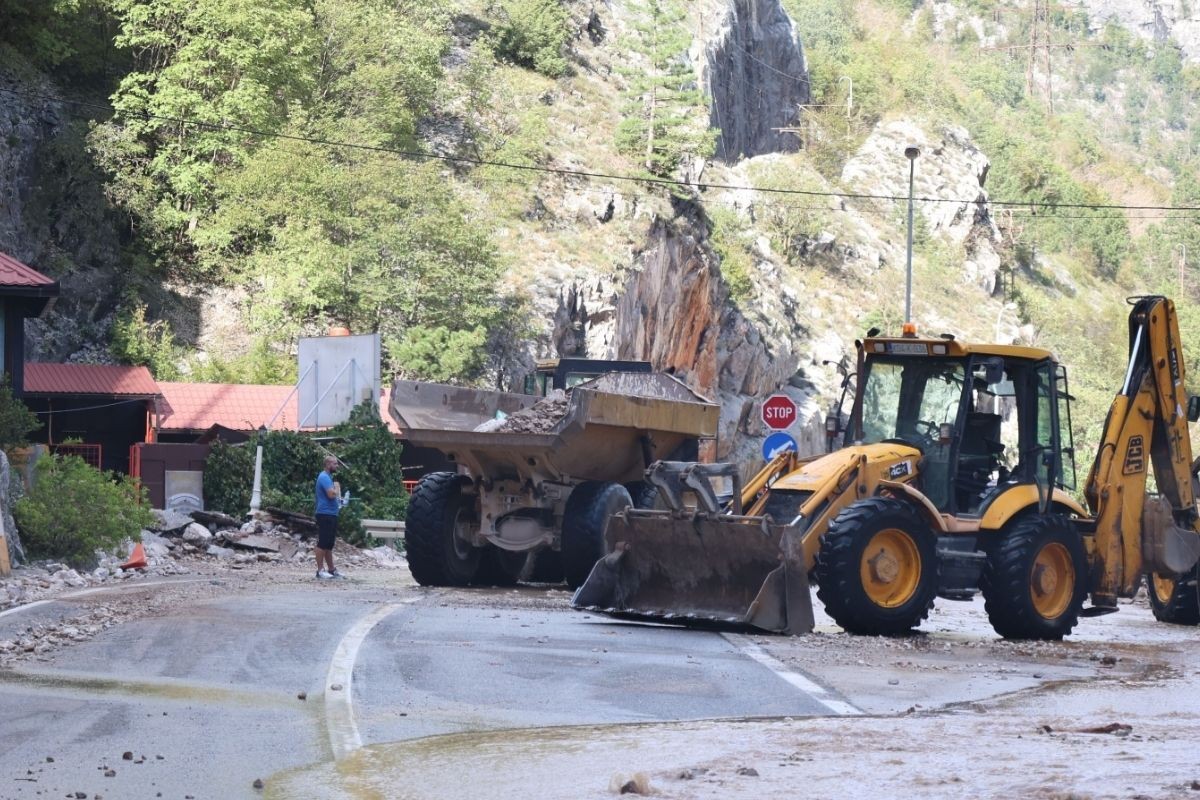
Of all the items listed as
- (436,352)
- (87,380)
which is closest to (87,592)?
(87,380)

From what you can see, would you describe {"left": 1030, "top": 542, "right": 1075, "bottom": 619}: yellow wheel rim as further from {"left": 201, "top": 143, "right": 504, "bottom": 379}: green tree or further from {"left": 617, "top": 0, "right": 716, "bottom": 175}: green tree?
{"left": 617, "top": 0, "right": 716, "bottom": 175}: green tree

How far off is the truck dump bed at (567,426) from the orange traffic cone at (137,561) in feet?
19.4

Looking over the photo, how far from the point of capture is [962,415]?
15.7 metres

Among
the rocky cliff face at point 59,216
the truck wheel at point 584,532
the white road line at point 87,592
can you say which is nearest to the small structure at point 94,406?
the rocky cliff face at point 59,216

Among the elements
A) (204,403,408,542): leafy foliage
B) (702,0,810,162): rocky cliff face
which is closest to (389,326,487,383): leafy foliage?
(204,403,408,542): leafy foliage

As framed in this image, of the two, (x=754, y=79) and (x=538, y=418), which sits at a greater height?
(x=754, y=79)

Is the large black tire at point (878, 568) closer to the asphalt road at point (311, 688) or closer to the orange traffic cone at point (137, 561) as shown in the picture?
the asphalt road at point (311, 688)

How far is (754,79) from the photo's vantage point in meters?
100

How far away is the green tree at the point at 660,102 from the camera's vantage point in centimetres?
6394

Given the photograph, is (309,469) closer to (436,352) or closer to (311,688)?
(436,352)

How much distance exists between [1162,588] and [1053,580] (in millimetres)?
3961

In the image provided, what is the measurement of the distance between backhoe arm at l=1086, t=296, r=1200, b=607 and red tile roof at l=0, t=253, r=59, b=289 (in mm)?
20158

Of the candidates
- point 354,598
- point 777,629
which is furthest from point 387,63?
point 777,629

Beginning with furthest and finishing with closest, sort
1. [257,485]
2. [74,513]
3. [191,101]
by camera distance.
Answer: [191,101] → [257,485] → [74,513]
